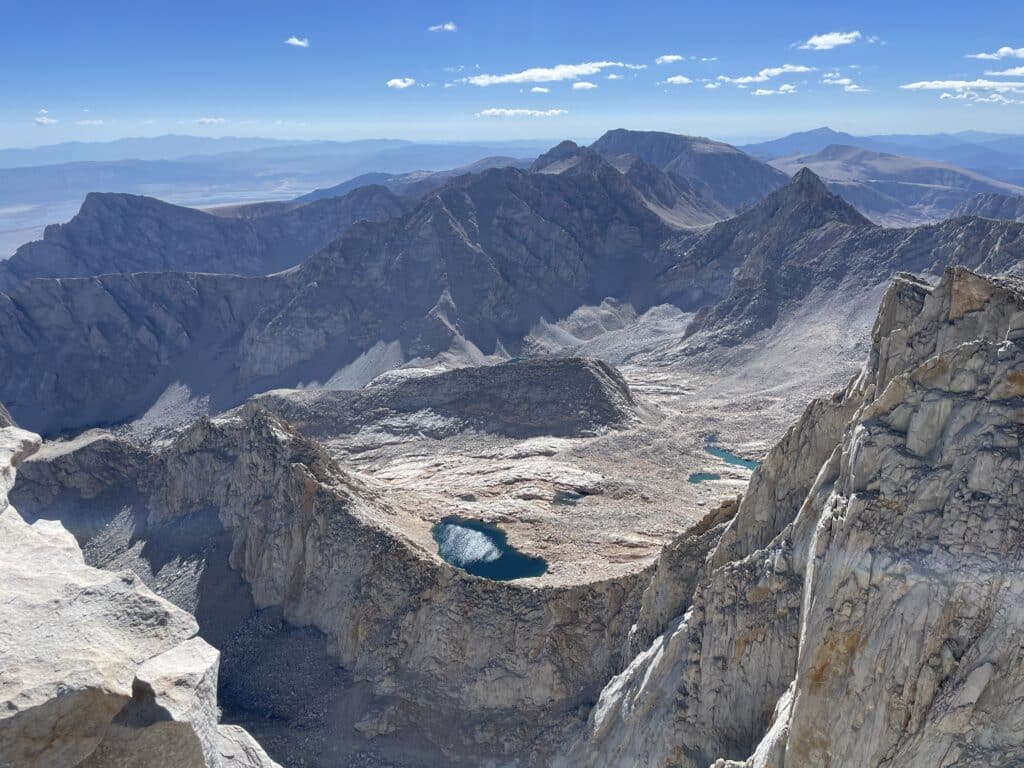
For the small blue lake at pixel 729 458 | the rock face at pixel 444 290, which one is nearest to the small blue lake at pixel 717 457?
the small blue lake at pixel 729 458

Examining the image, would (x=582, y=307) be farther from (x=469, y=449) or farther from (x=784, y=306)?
(x=469, y=449)

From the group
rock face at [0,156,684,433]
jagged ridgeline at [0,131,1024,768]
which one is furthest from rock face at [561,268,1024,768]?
rock face at [0,156,684,433]

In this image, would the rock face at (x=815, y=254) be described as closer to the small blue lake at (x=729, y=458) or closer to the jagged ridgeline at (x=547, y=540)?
the jagged ridgeline at (x=547, y=540)

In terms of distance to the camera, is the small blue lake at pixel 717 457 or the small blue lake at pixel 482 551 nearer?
the small blue lake at pixel 482 551

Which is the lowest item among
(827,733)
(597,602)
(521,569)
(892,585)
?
(521,569)

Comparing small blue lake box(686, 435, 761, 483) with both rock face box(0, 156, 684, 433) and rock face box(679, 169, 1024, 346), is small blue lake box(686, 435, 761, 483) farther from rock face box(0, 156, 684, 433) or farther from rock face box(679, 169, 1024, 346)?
rock face box(0, 156, 684, 433)

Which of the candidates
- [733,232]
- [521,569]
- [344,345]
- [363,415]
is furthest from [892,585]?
[733,232]

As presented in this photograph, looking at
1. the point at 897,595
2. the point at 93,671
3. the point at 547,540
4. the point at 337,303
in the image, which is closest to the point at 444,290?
the point at 337,303
